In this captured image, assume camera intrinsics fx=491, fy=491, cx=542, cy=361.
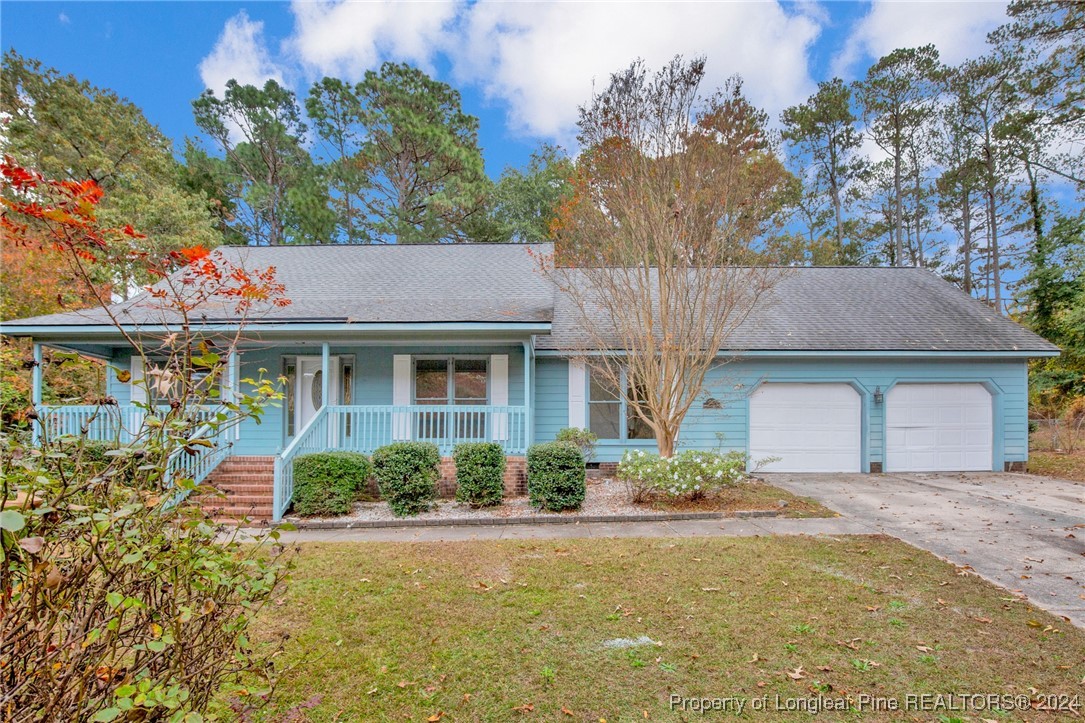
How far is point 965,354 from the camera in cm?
1029

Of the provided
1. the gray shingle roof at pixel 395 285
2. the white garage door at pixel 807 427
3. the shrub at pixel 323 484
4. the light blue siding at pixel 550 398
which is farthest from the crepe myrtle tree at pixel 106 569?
the white garage door at pixel 807 427

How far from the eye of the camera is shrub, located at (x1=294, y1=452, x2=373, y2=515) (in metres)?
6.97

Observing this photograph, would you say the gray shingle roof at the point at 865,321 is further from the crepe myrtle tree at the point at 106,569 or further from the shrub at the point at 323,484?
the crepe myrtle tree at the point at 106,569

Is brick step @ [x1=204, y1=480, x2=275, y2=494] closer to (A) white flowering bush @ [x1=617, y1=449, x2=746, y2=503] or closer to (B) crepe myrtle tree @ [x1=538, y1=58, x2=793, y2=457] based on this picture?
(A) white flowering bush @ [x1=617, y1=449, x2=746, y2=503]

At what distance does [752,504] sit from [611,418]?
140 inches

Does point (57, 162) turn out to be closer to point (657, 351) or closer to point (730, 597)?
point (657, 351)

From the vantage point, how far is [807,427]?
1057 centimetres

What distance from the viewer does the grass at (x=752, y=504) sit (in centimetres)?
701

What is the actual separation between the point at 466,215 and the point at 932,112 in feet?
67.3

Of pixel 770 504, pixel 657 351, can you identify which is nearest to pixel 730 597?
pixel 770 504

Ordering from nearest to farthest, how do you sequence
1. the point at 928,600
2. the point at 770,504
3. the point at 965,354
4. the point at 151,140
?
1. the point at 928,600
2. the point at 770,504
3. the point at 965,354
4. the point at 151,140

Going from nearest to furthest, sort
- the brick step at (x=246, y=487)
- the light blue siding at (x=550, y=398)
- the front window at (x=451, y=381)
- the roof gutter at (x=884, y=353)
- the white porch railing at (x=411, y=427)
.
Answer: the brick step at (x=246, y=487)
the white porch railing at (x=411, y=427)
the front window at (x=451, y=381)
the roof gutter at (x=884, y=353)
the light blue siding at (x=550, y=398)

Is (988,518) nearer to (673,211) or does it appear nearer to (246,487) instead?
(673,211)

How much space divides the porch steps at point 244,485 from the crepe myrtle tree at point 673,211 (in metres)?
6.23
